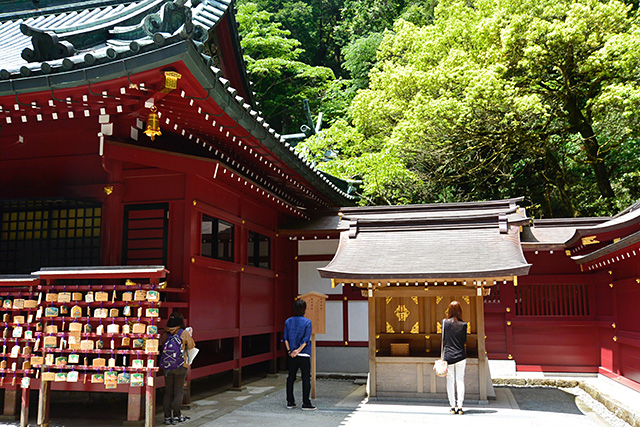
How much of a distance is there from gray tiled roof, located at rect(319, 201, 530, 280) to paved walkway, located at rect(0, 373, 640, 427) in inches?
82.9

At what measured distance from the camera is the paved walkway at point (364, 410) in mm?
7410

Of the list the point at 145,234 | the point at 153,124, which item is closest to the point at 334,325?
the point at 145,234

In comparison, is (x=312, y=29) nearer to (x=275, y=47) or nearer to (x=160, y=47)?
(x=275, y=47)

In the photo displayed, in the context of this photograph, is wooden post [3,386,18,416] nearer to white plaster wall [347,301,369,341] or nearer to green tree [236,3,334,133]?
white plaster wall [347,301,369,341]

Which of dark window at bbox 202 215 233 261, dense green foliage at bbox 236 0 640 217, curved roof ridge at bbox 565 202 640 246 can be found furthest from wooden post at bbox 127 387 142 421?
dense green foliage at bbox 236 0 640 217

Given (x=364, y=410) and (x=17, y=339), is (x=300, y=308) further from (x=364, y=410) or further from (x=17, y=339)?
(x=17, y=339)

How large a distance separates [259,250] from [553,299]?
6.84 m

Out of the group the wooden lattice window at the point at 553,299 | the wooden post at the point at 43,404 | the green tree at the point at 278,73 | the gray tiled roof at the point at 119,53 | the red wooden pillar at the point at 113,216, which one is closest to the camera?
the gray tiled roof at the point at 119,53

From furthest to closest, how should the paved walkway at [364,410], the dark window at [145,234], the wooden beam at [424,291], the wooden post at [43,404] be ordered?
the wooden beam at [424,291] → the dark window at [145,234] → the paved walkway at [364,410] → the wooden post at [43,404]

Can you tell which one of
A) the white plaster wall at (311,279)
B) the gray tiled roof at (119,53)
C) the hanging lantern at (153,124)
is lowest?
the white plaster wall at (311,279)

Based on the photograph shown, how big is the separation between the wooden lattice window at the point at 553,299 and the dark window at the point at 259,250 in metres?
5.90

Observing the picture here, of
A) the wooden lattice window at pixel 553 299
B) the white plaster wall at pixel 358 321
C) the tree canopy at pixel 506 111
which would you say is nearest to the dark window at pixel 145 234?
the white plaster wall at pixel 358 321

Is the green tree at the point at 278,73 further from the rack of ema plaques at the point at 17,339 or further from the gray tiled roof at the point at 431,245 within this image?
the rack of ema plaques at the point at 17,339

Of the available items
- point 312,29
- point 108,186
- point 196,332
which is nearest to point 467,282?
point 196,332
